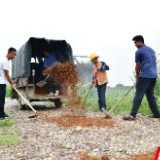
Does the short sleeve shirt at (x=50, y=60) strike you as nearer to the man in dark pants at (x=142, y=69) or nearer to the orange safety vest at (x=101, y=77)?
the orange safety vest at (x=101, y=77)

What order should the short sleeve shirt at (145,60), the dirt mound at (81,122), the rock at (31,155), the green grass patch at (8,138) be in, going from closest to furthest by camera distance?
the rock at (31,155), the green grass patch at (8,138), the dirt mound at (81,122), the short sleeve shirt at (145,60)

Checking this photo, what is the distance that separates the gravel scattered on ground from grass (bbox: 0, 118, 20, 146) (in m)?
0.13

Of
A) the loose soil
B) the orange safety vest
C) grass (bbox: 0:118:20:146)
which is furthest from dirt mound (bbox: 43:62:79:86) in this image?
the loose soil

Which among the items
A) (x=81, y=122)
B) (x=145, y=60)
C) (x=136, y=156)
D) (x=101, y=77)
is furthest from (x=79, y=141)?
(x=101, y=77)

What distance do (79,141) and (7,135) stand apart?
1512mm

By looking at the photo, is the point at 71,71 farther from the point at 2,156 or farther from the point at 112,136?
the point at 2,156

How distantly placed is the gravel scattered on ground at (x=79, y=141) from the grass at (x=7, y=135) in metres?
0.13

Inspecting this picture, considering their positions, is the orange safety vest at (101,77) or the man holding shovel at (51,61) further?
the man holding shovel at (51,61)

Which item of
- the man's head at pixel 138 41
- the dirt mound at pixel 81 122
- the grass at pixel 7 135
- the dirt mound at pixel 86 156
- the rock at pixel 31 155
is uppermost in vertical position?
the man's head at pixel 138 41

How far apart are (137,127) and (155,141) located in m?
1.09

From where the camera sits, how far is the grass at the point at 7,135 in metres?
4.87

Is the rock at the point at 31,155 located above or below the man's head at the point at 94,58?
below

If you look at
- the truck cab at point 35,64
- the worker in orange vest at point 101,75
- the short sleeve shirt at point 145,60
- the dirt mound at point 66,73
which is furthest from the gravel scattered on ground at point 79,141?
the truck cab at point 35,64

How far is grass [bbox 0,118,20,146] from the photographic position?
4.87 m
